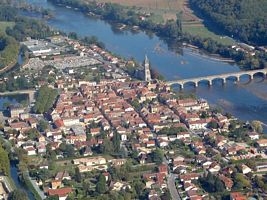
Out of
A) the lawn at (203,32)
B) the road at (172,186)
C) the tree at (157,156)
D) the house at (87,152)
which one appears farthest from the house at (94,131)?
the lawn at (203,32)

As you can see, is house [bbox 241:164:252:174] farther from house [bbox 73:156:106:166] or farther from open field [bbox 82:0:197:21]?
open field [bbox 82:0:197:21]

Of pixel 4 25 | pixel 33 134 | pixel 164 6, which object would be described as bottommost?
pixel 4 25

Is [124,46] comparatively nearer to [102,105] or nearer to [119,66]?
[119,66]

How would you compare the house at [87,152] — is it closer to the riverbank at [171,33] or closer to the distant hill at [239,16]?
the riverbank at [171,33]

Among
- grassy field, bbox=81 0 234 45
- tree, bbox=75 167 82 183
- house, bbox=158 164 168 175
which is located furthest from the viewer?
grassy field, bbox=81 0 234 45

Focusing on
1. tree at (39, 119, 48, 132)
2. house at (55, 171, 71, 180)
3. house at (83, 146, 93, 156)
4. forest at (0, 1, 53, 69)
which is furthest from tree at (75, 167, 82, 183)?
forest at (0, 1, 53, 69)

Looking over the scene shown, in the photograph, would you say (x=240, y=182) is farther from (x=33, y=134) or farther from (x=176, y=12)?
(x=176, y=12)

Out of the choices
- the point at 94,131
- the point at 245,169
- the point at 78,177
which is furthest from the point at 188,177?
the point at 94,131

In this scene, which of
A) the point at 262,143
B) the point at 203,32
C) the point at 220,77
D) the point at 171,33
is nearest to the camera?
the point at 262,143
